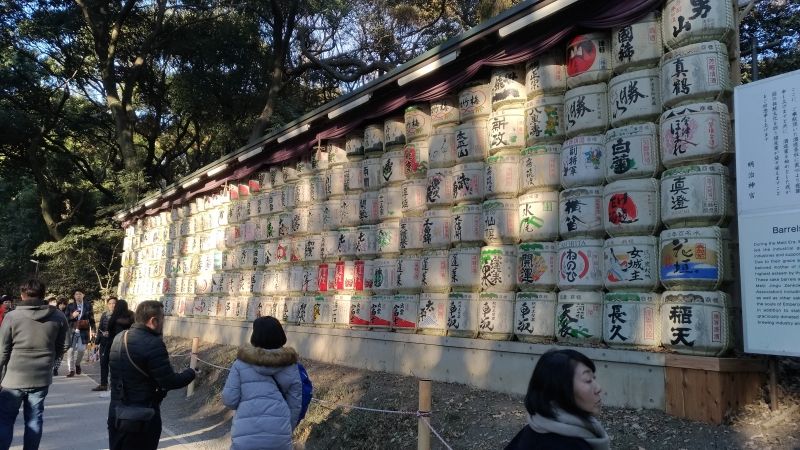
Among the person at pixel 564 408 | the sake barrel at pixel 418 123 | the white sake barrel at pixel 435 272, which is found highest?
the sake barrel at pixel 418 123

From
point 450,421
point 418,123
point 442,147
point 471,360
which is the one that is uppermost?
point 418,123

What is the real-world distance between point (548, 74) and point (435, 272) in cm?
253

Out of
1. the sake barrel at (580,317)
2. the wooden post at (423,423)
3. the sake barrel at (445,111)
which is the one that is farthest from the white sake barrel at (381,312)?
the wooden post at (423,423)

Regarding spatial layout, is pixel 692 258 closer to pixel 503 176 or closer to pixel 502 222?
pixel 502 222

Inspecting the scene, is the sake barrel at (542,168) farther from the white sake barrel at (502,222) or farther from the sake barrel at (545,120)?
the white sake barrel at (502,222)

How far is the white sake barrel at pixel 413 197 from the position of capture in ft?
23.6

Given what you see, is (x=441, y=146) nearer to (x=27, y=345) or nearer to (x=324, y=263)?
(x=324, y=263)

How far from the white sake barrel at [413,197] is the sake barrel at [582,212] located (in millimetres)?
2145

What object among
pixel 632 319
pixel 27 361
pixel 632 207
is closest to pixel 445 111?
pixel 632 207

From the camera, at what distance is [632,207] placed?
16.0ft

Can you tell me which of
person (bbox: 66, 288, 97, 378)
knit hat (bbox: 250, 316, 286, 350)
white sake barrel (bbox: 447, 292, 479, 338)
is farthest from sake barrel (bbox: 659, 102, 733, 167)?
person (bbox: 66, 288, 97, 378)

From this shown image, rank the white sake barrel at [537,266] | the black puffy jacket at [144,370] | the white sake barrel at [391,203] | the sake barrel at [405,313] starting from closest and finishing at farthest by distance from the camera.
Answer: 1. the black puffy jacket at [144,370]
2. the white sake barrel at [537,266]
3. the sake barrel at [405,313]
4. the white sake barrel at [391,203]

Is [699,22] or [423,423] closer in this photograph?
[423,423]

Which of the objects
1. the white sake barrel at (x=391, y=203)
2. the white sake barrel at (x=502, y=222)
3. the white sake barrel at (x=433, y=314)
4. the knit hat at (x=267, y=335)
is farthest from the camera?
the white sake barrel at (x=391, y=203)
